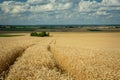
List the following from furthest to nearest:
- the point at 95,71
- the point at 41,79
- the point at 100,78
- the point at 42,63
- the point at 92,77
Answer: the point at 42,63
the point at 95,71
the point at 92,77
the point at 100,78
the point at 41,79

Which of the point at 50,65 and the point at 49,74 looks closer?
the point at 49,74

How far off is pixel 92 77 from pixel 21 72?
255 centimetres

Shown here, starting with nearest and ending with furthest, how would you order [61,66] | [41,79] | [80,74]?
1. [41,79]
2. [80,74]
3. [61,66]

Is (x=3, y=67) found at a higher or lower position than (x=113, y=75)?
lower

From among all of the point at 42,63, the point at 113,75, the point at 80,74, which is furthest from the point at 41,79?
the point at 42,63

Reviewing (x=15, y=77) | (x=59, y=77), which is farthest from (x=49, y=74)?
(x=15, y=77)

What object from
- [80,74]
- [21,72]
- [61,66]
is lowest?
[61,66]

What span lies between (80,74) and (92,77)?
59.8 inches

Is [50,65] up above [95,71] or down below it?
below

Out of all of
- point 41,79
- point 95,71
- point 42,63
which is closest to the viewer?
point 41,79

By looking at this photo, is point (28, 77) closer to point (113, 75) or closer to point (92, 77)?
point (92, 77)

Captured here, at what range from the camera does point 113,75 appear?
7766mm

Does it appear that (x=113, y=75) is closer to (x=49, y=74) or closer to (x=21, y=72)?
(x=49, y=74)

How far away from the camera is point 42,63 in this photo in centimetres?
1266
